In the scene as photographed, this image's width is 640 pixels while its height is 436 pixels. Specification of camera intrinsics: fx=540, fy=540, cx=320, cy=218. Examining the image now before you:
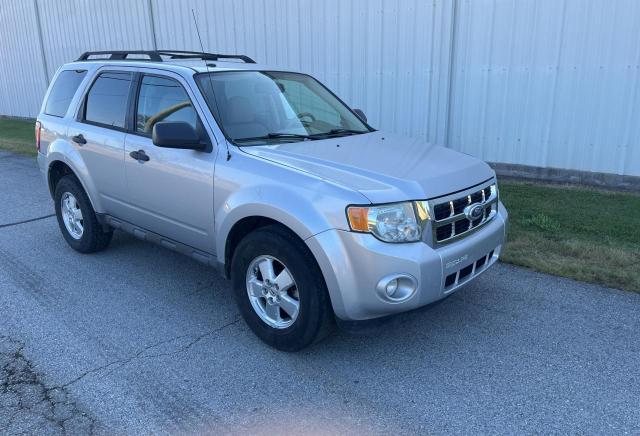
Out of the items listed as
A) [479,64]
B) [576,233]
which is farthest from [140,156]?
[479,64]

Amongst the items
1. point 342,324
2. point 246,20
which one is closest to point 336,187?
point 342,324

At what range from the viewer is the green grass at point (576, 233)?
16.0ft

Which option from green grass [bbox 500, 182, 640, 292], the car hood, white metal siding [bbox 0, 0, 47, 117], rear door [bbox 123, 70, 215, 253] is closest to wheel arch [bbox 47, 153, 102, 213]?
rear door [bbox 123, 70, 215, 253]

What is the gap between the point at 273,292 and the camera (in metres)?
3.63

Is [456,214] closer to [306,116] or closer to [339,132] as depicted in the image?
[339,132]

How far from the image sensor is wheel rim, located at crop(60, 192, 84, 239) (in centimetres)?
557

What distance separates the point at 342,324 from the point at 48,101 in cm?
443

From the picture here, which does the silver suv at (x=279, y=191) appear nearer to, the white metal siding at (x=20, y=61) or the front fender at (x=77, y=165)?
the front fender at (x=77, y=165)

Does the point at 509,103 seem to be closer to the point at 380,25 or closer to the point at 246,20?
the point at 380,25

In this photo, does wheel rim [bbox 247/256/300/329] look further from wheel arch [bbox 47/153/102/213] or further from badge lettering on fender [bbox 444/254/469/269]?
wheel arch [bbox 47/153/102/213]

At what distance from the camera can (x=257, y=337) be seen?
3.86 m

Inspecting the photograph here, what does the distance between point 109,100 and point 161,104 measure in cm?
83

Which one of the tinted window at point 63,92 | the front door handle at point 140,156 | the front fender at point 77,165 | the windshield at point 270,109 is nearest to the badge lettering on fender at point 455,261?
the windshield at point 270,109

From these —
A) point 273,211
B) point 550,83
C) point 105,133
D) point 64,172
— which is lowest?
point 64,172
